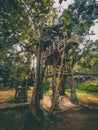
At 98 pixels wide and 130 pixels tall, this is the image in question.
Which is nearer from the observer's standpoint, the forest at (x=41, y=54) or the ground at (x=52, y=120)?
the forest at (x=41, y=54)

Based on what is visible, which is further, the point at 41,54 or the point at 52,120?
the point at 41,54

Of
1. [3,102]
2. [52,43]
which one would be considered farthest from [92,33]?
[3,102]

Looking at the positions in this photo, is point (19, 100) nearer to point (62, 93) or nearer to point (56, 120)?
point (56, 120)

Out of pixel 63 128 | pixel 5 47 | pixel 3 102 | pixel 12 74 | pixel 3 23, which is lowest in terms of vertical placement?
pixel 63 128

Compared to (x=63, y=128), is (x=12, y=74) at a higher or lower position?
higher

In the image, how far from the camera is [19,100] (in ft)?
75.5

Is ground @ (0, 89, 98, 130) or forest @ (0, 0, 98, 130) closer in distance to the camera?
forest @ (0, 0, 98, 130)

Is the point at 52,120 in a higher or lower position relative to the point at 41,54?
lower

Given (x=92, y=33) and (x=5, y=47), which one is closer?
(x=5, y=47)

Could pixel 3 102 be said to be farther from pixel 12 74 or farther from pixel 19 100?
pixel 12 74

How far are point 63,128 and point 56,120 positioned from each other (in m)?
1.96

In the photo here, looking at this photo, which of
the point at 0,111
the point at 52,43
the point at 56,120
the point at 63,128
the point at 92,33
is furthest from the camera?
the point at 92,33

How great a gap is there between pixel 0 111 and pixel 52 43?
9.73 m

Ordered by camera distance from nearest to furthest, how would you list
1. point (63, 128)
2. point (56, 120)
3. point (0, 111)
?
point (63, 128)
point (56, 120)
point (0, 111)
